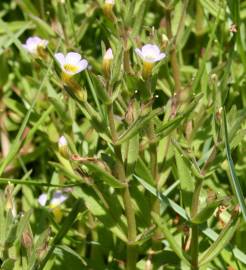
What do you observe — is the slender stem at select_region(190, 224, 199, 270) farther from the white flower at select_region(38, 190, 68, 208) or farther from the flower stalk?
the white flower at select_region(38, 190, 68, 208)

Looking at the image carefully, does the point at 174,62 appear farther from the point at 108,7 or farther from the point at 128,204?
the point at 128,204

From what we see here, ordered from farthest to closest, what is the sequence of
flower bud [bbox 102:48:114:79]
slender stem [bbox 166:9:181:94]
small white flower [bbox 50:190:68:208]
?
slender stem [bbox 166:9:181:94]
small white flower [bbox 50:190:68:208]
flower bud [bbox 102:48:114:79]

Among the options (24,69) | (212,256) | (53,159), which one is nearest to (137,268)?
(212,256)

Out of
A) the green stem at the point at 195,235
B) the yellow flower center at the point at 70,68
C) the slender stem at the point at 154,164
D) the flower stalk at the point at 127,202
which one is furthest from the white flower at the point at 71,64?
the green stem at the point at 195,235

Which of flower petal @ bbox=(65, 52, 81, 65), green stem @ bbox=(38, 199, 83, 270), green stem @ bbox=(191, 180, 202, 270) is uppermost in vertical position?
flower petal @ bbox=(65, 52, 81, 65)

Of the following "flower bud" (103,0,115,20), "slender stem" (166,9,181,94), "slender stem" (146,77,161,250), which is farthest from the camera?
"slender stem" (166,9,181,94)

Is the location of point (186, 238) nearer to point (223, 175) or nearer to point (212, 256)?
point (212, 256)

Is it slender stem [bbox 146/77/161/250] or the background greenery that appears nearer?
the background greenery

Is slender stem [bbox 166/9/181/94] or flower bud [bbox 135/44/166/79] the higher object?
flower bud [bbox 135/44/166/79]

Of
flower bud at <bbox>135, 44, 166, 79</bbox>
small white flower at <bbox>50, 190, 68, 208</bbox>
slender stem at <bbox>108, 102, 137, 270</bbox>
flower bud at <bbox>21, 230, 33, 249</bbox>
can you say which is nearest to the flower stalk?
slender stem at <bbox>108, 102, 137, 270</bbox>
